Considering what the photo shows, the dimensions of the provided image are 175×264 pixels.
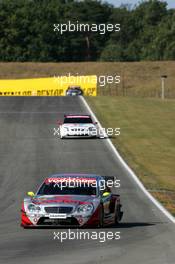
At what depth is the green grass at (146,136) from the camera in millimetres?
34625

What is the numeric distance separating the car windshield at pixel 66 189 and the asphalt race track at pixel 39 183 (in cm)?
95

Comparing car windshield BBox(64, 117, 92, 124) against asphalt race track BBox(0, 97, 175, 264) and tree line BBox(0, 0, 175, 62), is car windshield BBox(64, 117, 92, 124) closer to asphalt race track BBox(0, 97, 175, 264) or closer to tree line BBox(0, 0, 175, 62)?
asphalt race track BBox(0, 97, 175, 264)

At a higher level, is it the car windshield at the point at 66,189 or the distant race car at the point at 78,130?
the car windshield at the point at 66,189

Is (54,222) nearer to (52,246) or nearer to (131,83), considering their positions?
(52,246)

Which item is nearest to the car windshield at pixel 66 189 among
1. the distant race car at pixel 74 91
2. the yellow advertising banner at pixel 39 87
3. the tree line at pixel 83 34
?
the distant race car at pixel 74 91

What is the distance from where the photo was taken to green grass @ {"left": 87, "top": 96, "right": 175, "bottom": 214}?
3462cm

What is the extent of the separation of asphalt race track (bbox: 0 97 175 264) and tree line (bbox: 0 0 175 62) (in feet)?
216

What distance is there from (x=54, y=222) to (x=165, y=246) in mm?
3492

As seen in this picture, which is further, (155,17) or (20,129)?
(155,17)

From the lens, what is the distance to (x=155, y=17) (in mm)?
158250

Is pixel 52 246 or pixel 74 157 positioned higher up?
pixel 52 246

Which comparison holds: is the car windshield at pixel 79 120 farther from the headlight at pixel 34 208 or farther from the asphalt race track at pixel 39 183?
the headlight at pixel 34 208

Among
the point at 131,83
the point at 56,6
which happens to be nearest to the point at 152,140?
the point at 131,83

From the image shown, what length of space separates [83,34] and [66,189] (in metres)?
123
